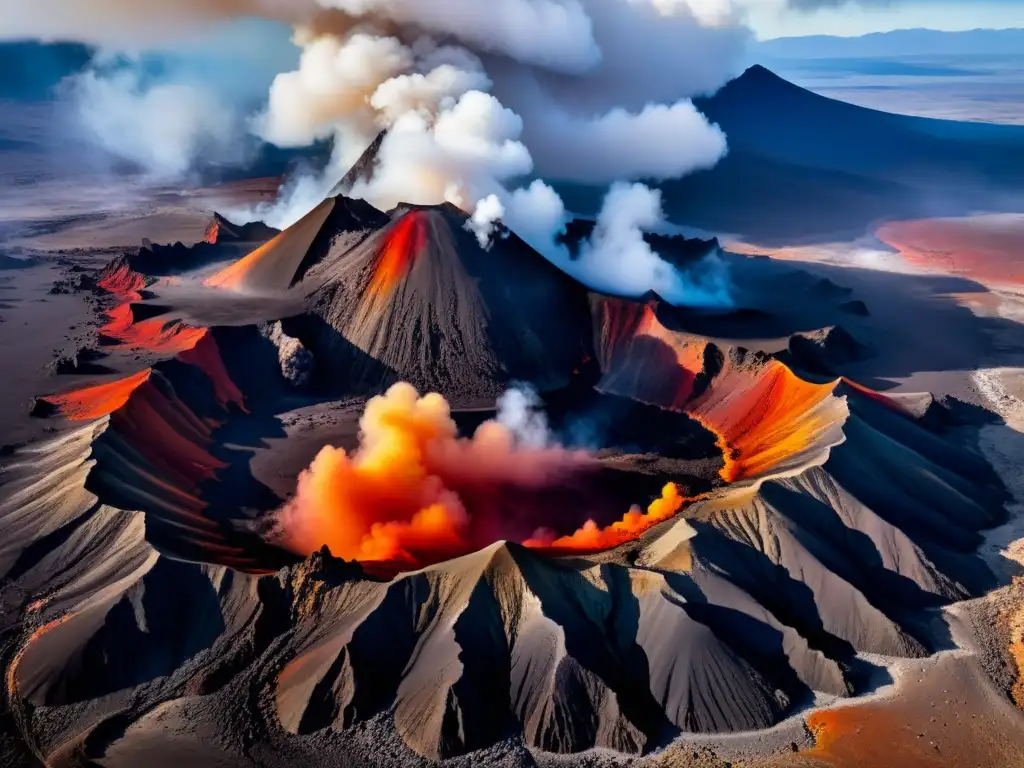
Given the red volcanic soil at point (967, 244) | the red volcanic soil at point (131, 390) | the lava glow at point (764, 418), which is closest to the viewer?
the lava glow at point (764, 418)

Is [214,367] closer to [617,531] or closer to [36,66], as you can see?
[617,531]

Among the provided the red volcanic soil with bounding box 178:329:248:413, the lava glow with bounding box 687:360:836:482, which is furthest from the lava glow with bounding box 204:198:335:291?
the lava glow with bounding box 687:360:836:482

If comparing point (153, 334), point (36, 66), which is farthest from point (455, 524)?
point (36, 66)

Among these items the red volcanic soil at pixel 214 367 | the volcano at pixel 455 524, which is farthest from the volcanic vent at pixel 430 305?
the red volcanic soil at pixel 214 367

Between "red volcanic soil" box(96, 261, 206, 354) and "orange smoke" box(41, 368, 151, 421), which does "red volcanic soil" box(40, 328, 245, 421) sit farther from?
"red volcanic soil" box(96, 261, 206, 354)

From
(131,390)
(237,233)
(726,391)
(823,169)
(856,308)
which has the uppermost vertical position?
(131,390)

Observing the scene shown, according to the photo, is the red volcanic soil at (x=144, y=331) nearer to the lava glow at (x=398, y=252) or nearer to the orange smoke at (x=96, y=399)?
the orange smoke at (x=96, y=399)

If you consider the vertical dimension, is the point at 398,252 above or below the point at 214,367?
above
